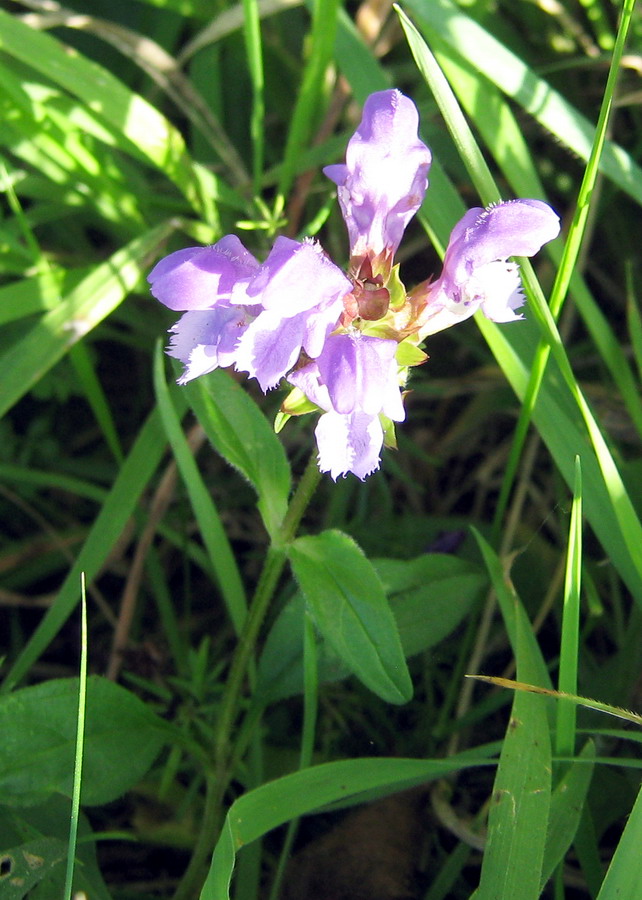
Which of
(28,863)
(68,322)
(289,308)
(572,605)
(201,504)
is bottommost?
(28,863)

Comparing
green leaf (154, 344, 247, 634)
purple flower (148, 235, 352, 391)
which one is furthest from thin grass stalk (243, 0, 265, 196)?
purple flower (148, 235, 352, 391)

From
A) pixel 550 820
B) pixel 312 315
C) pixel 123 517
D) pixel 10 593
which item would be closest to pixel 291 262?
pixel 312 315

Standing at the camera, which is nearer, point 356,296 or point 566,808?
point 356,296

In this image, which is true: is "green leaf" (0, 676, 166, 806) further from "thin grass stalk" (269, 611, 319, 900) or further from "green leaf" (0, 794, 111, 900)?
"thin grass stalk" (269, 611, 319, 900)

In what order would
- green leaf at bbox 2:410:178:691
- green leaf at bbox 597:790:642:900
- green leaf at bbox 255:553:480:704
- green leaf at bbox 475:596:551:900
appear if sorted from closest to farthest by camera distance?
green leaf at bbox 597:790:642:900 → green leaf at bbox 475:596:551:900 → green leaf at bbox 255:553:480:704 → green leaf at bbox 2:410:178:691

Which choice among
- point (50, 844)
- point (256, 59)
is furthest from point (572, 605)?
point (256, 59)

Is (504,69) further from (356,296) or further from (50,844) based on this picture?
(50,844)
